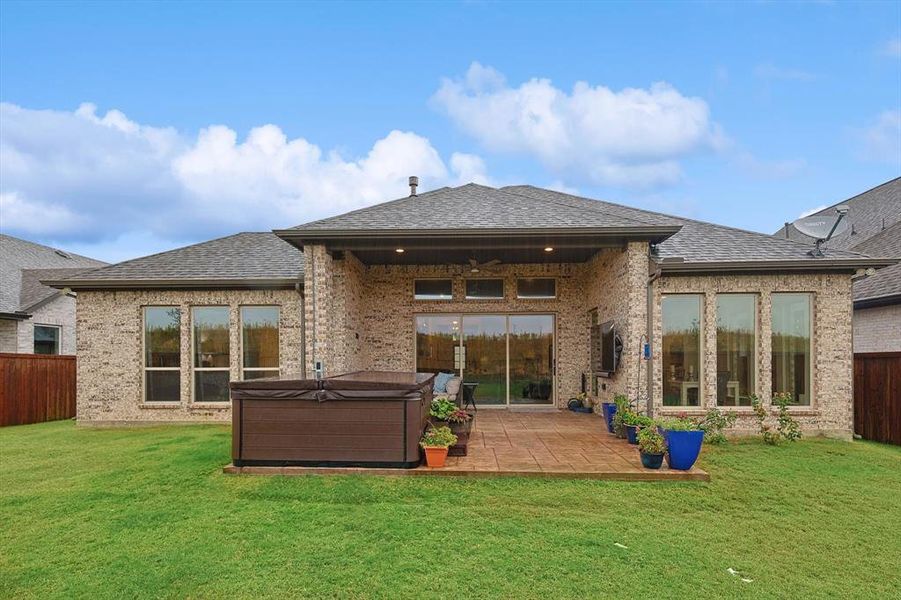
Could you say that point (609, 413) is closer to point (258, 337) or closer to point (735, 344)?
point (735, 344)

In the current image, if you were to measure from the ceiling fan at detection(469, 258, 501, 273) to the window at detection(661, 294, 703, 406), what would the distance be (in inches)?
138

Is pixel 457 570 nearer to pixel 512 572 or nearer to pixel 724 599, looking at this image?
pixel 512 572

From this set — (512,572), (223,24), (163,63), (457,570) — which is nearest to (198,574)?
(457,570)

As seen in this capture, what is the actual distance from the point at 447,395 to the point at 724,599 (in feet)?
19.5

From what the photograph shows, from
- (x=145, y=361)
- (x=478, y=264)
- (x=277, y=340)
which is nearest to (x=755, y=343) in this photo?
(x=478, y=264)

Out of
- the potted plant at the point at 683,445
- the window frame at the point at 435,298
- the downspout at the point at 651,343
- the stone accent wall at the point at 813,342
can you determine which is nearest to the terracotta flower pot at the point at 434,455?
the potted plant at the point at 683,445

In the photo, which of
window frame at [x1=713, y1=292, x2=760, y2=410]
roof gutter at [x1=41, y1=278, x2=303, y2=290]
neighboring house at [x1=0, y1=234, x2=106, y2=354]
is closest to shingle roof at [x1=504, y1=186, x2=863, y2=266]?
window frame at [x1=713, y1=292, x2=760, y2=410]

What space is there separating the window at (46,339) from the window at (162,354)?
6848mm

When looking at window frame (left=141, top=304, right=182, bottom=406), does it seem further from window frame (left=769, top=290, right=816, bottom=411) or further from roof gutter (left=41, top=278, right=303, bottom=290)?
window frame (left=769, top=290, right=816, bottom=411)

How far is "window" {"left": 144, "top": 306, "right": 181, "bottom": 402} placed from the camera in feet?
32.3

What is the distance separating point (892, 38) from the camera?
11672 millimetres

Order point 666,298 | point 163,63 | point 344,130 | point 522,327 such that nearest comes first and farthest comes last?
point 666,298, point 522,327, point 163,63, point 344,130

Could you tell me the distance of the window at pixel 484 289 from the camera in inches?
434

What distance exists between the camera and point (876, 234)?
44.9ft
